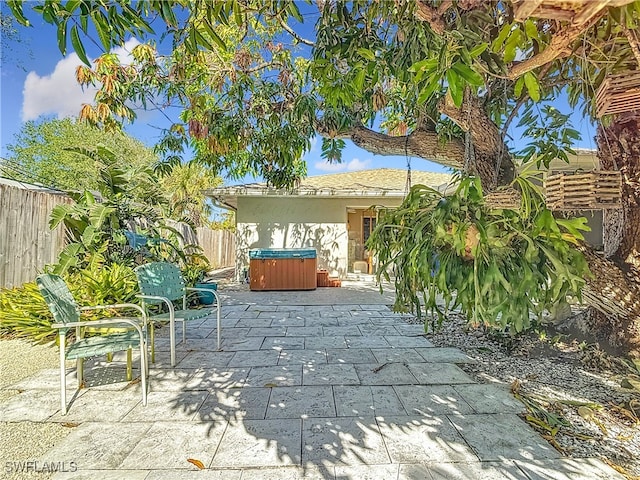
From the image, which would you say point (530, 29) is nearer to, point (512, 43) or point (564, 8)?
point (512, 43)

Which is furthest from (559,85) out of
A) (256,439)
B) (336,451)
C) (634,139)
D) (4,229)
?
(4,229)

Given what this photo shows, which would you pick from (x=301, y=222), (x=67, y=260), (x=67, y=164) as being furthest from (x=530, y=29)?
(x=67, y=164)

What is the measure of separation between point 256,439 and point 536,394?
2543mm

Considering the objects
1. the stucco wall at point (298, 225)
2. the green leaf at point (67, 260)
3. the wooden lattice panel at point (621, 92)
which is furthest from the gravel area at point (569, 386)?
the stucco wall at point (298, 225)

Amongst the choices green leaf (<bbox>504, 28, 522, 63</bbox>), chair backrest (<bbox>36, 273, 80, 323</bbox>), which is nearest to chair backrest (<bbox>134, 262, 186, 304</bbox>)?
chair backrest (<bbox>36, 273, 80, 323</bbox>)

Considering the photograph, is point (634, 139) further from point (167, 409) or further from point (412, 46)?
point (167, 409)

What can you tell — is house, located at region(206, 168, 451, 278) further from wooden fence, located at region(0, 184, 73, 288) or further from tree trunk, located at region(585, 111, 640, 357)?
tree trunk, located at region(585, 111, 640, 357)

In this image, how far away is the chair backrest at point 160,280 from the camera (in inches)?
166

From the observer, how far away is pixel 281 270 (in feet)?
32.2

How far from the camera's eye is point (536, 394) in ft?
10.4

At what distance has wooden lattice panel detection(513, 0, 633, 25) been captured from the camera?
4.15 feet

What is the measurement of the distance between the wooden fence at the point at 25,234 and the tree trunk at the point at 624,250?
770cm

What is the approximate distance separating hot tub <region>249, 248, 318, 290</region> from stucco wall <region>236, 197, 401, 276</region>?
1.42 m

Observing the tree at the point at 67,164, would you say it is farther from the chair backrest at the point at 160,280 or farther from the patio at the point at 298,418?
the patio at the point at 298,418
